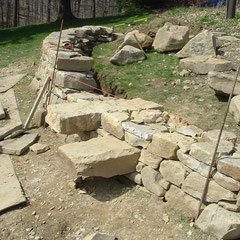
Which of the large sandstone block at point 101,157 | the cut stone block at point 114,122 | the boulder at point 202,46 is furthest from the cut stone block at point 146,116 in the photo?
the boulder at point 202,46

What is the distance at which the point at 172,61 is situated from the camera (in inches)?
310

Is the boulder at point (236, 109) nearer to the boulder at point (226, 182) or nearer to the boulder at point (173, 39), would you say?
the boulder at point (226, 182)

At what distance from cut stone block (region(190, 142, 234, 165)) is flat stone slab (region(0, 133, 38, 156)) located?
2.88 meters

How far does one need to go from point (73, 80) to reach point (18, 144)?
1514 mm

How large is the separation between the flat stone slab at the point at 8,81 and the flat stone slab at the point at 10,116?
0.23 m

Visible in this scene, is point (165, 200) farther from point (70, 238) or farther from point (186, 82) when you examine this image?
point (186, 82)

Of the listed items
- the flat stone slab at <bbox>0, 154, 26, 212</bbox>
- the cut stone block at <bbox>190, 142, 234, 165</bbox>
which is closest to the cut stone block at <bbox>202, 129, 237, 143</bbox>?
the cut stone block at <bbox>190, 142, 234, 165</bbox>

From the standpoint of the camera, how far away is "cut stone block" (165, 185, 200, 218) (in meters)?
3.73

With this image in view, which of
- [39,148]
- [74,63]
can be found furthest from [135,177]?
[74,63]

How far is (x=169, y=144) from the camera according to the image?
12.6 feet

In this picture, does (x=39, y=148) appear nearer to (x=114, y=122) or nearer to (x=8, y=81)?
(x=114, y=122)

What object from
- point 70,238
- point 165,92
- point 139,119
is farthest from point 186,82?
point 70,238

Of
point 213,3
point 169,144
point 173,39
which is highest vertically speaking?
point 213,3

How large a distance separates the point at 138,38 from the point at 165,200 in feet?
18.6
